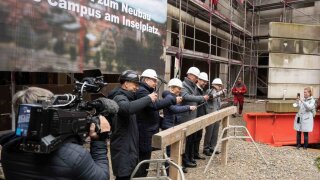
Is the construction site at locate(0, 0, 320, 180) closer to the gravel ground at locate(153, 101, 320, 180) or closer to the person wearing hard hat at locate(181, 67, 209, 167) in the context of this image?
the gravel ground at locate(153, 101, 320, 180)

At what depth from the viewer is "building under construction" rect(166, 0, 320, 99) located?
15.4m

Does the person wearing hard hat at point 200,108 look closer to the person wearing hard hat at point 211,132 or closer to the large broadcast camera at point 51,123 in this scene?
the person wearing hard hat at point 211,132

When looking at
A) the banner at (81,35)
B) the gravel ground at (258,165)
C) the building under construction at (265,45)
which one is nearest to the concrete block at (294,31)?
the building under construction at (265,45)

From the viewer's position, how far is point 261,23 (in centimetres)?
1809

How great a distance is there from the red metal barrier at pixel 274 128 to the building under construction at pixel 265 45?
430cm

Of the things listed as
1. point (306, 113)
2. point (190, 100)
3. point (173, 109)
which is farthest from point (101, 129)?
point (306, 113)

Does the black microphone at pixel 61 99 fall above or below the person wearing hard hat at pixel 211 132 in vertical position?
above

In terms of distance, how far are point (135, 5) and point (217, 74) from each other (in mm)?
9711

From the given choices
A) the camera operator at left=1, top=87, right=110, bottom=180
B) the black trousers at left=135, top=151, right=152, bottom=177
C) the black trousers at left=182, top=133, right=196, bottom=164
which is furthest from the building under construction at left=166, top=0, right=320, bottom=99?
the camera operator at left=1, top=87, right=110, bottom=180

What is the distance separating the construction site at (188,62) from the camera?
16.1 ft

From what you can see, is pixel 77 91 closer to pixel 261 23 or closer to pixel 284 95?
pixel 284 95

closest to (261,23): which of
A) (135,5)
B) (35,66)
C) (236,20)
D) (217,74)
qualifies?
(236,20)

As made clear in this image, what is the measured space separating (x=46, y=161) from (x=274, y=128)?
9.01 meters

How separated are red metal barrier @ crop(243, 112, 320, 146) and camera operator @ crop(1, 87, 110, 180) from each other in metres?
8.16
